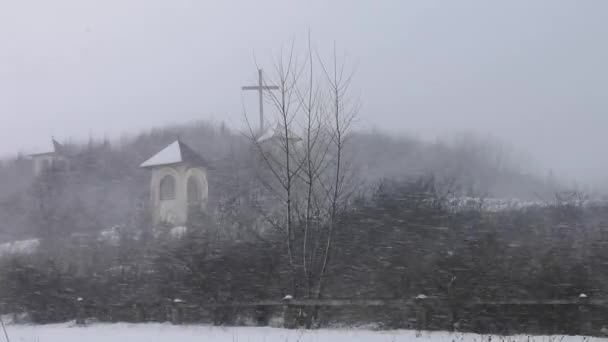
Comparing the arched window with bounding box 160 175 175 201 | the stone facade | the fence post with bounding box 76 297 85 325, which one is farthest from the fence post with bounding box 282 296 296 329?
the arched window with bounding box 160 175 175 201

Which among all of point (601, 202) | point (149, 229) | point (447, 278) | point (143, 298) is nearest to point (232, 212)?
point (149, 229)

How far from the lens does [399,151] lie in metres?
23.8

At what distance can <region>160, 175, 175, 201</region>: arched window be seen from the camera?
27.1m

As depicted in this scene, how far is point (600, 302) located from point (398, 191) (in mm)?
6262

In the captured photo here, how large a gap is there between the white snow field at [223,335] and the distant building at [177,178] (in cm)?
1356

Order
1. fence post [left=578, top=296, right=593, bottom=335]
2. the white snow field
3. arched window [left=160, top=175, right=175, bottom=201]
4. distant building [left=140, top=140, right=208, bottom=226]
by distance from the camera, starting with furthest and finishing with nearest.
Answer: arched window [left=160, top=175, right=175, bottom=201] < distant building [left=140, top=140, right=208, bottom=226] < fence post [left=578, top=296, right=593, bottom=335] < the white snow field

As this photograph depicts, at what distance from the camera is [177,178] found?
88.6ft

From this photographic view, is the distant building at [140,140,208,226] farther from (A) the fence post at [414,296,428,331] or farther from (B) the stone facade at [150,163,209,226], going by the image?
(A) the fence post at [414,296,428,331]

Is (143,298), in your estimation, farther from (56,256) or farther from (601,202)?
(601,202)

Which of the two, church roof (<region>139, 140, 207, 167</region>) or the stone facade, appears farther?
church roof (<region>139, 140, 207, 167</region>)

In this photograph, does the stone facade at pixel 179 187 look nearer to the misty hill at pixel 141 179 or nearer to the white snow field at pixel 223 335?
the misty hill at pixel 141 179

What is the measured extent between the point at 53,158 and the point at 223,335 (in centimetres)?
2888

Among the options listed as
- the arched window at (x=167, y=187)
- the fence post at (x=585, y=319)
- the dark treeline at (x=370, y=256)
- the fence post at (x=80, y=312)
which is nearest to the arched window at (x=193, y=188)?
the arched window at (x=167, y=187)

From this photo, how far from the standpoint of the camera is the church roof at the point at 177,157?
89.6ft
